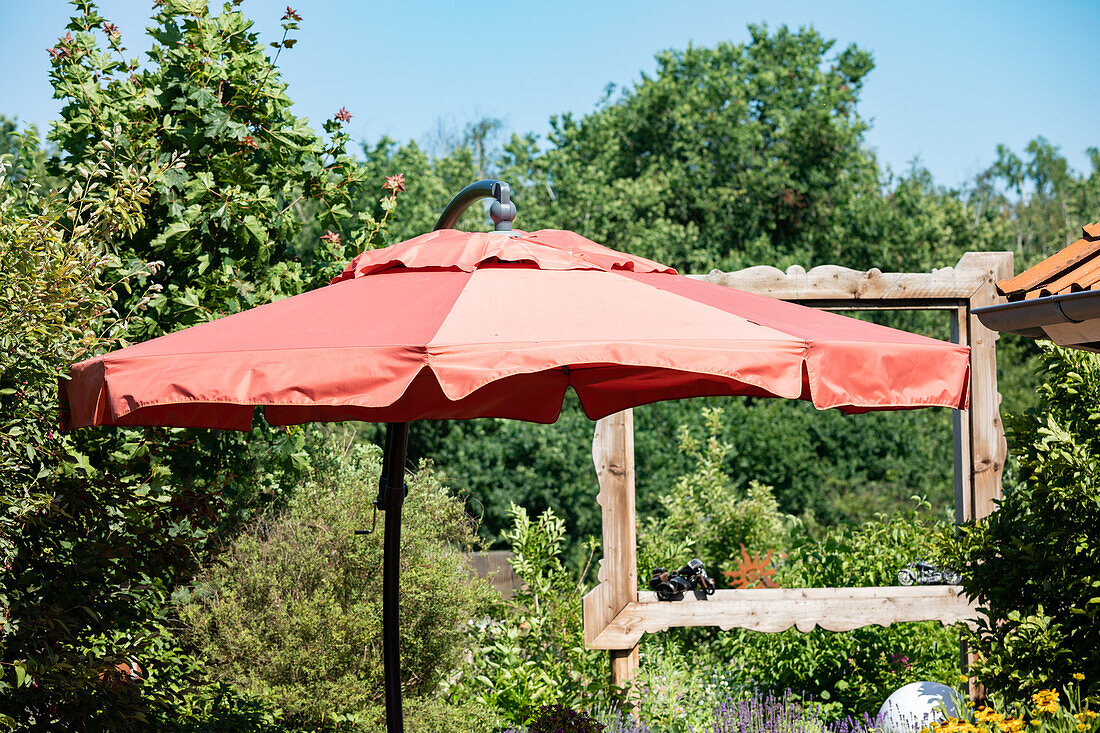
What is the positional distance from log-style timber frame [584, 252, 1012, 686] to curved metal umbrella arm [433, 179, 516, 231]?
2.09 m

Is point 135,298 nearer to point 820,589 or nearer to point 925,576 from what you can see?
point 820,589

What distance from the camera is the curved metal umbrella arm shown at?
275 centimetres

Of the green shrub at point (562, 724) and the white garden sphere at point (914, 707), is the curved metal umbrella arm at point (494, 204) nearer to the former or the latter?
the green shrub at point (562, 724)

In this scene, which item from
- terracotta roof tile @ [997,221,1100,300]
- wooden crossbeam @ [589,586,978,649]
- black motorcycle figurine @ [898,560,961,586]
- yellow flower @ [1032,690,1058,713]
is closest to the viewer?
terracotta roof tile @ [997,221,1100,300]

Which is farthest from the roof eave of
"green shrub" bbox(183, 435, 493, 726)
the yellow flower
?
"green shrub" bbox(183, 435, 493, 726)

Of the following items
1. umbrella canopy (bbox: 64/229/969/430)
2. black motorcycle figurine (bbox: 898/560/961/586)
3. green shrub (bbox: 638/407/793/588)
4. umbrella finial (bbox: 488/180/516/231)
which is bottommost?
black motorcycle figurine (bbox: 898/560/961/586)

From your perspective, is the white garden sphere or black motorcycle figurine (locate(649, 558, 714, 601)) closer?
the white garden sphere

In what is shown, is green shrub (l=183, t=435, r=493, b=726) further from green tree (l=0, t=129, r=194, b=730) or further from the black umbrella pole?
the black umbrella pole

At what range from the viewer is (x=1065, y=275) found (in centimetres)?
306

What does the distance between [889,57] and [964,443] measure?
12.9 m

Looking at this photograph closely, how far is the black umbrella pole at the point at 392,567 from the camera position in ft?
10.3

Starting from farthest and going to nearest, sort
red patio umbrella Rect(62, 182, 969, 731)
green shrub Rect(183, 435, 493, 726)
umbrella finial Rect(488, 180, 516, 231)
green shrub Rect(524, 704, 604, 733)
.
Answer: green shrub Rect(183, 435, 493, 726), green shrub Rect(524, 704, 604, 733), umbrella finial Rect(488, 180, 516, 231), red patio umbrella Rect(62, 182, 969, 731)

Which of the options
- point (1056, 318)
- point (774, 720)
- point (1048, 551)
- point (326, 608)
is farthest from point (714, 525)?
point (1056, 318)

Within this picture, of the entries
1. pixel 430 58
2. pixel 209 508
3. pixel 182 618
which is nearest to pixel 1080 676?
pixel 209 508
